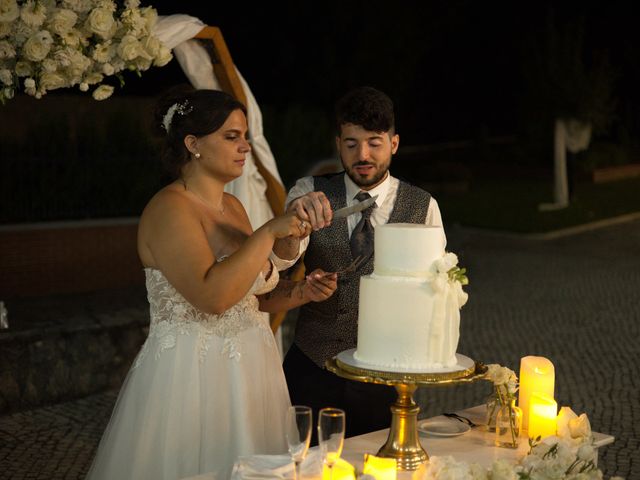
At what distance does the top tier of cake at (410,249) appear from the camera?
2.92 meters

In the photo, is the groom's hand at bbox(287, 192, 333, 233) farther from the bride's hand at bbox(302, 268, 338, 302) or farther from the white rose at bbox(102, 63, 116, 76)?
the white rose at bbox(102, 63, 116, 76)

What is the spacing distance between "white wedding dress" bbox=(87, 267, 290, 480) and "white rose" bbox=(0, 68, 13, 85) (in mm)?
878

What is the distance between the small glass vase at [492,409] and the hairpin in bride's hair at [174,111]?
1508mm

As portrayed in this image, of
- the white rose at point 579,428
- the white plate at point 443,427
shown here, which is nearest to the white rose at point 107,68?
the white plate at point 443,427

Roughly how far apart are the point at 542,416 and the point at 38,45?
2238mm

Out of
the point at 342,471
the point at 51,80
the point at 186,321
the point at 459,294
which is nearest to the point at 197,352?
the point at 186,321

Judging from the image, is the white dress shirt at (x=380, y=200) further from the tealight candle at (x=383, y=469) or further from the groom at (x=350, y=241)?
the tealight candle at (x=383, y=469)

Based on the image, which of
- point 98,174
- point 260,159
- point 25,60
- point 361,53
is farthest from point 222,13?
point 25,60

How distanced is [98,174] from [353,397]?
7.50 meters

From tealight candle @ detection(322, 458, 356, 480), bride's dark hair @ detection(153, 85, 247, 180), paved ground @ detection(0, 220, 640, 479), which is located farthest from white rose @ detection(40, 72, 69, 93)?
paved ground @ detection(0, 220, 640, 479)

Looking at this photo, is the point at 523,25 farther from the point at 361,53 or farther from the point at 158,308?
the point at 158,308

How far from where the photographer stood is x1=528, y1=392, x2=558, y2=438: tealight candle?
3443 millimetres

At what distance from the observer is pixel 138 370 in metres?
3.55

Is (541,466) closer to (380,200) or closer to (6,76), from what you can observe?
(380,200)
